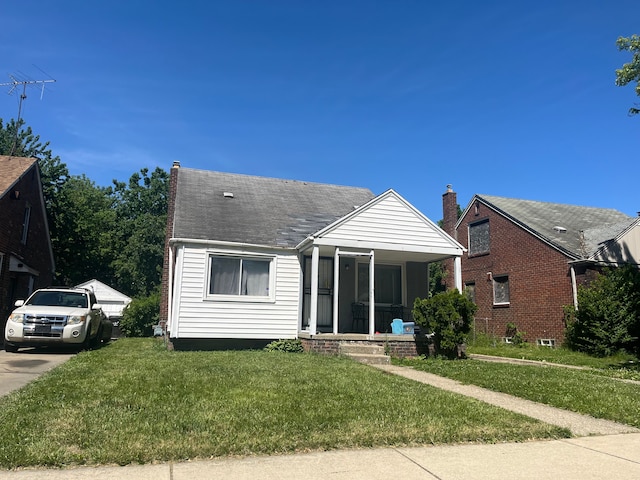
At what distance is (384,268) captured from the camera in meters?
16.1

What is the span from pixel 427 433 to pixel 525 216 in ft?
59.7

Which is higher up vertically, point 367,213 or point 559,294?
point 367,213

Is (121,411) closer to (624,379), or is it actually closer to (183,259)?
(183,259)

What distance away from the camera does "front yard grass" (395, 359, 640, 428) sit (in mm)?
6445

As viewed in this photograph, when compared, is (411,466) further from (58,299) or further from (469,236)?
(469,236)

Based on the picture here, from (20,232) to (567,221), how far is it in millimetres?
22634

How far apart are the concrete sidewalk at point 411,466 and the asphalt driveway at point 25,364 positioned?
164 inches

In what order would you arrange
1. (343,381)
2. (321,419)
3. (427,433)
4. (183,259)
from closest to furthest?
(427,433), (321,419), (343,381), (183,259)

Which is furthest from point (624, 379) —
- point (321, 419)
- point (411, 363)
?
point (321, 419)

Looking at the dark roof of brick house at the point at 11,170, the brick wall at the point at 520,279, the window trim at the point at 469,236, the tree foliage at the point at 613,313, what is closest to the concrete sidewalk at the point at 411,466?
the tree foliage at the point at 613,313

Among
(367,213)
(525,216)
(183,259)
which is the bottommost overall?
(183,259)

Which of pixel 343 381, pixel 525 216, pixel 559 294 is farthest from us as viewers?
pixel 525 216

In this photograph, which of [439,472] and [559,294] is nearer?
[439,472]

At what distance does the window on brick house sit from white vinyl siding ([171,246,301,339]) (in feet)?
39.0
